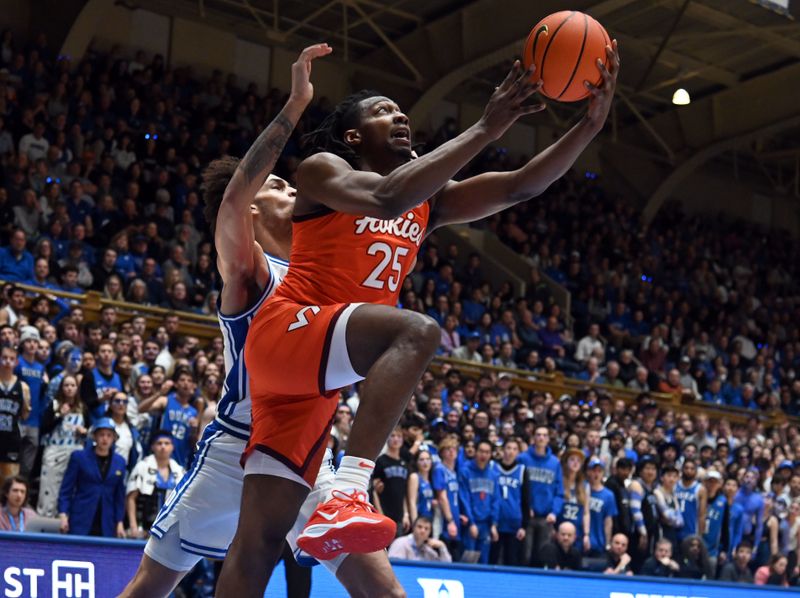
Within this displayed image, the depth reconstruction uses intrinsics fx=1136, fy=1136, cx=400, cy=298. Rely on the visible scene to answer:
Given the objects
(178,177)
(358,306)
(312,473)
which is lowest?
(312,473)

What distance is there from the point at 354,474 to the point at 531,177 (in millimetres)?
1397

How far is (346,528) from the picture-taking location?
3.38m

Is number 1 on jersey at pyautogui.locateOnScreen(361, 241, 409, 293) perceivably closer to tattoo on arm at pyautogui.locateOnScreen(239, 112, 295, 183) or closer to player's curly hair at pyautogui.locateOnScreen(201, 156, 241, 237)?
tattoo on arm at pyautogui.locateOnScreen(239, 112, 295, 183)

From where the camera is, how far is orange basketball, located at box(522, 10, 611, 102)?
403cm

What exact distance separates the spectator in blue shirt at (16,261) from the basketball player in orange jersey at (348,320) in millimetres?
8999

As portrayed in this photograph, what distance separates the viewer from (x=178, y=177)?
15.7 m

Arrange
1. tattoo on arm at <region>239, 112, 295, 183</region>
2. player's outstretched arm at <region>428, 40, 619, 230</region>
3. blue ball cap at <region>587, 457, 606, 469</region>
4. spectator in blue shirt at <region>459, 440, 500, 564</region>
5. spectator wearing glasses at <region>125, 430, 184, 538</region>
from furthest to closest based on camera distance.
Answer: blue ball cap at <region>587, 457, 606, 469</region>, spectator in blue shirt at <region>459, 440, 500, 564</region>, spectator wearing glasses at <region>125, 430, 184, 538</region>, tattoo on arm at <region>239, 112, 295, 183</region>, player's outstretched arm at <region>428, 40, 619, 230</region>

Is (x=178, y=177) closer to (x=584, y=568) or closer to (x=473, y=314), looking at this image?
(x=473, y=314)

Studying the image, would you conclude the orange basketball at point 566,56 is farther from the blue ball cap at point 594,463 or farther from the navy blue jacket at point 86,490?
the blue ball cap at point 594,463

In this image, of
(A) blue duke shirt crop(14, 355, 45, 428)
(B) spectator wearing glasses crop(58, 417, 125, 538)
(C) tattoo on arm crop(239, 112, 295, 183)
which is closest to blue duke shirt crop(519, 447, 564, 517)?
(B) spectator wearing glasses crop(58, 417, 125, 538)

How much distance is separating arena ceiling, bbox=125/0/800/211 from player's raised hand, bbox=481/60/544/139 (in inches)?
564

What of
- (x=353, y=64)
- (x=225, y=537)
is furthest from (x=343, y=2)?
(x=225, y=537)

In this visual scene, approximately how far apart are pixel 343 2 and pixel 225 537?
1561 cm

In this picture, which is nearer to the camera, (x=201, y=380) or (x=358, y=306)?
(x=358, y=306)
